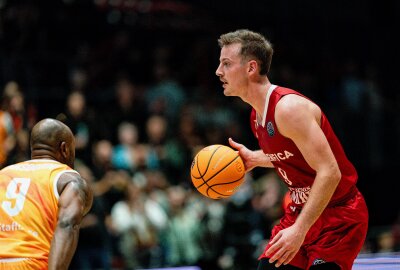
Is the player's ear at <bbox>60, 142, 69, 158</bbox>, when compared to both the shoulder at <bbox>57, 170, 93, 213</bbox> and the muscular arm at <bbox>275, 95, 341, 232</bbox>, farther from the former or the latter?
the muscular arm at <bbox>275, 95, 341, 232</bbox>

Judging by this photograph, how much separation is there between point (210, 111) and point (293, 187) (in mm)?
8816

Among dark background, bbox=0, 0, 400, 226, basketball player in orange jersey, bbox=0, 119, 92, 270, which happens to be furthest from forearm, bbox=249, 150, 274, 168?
dark background, bbox=0, 0, 400, 226

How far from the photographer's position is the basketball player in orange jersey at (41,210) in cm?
Answer: 484

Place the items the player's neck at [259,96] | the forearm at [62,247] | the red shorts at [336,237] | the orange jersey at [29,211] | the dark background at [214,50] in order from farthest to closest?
the dark background at [214,50], the player's neck at [259,96], the red shorts at [336,237], the orange jersey at [29,211], the forearm at [62,247]

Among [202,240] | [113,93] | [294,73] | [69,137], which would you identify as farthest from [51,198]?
[294,73]

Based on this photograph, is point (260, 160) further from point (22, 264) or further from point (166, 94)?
point (166, 94)

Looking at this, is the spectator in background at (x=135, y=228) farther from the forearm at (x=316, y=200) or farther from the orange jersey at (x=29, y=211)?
the forearm at (x=316, y=200)

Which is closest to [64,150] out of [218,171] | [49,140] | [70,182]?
[49,140]

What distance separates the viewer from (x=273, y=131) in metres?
5.48

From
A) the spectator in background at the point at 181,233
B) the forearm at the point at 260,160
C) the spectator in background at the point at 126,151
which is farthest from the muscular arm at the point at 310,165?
the spectator in background at the point at 126,151

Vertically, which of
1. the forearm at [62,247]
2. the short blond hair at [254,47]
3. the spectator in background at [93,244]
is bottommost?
the spectator in background at [93,244]

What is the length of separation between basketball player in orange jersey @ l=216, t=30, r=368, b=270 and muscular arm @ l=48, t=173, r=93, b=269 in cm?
129

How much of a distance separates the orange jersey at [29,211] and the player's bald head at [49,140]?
6.8 inches

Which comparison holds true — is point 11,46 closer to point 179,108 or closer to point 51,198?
point 179,108
